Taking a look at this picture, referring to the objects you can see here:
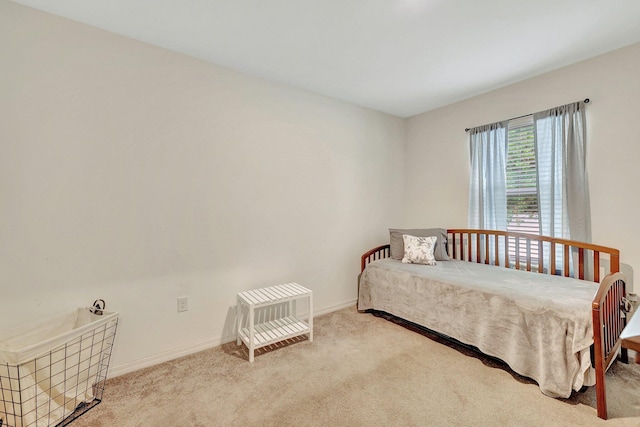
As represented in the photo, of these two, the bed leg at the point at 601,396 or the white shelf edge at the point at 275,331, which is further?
the white shelf edge at the point at 275,331

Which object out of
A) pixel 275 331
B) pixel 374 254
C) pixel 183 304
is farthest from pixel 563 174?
pixel 183 304

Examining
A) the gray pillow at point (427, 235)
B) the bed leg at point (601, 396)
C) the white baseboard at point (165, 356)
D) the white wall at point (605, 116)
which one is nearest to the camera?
the bed leg at point (601, 396)

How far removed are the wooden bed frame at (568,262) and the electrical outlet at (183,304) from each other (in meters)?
1.88

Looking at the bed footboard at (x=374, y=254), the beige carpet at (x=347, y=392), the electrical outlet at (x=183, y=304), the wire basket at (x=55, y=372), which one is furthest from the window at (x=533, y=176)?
the wire basket at (x=55, y=372)

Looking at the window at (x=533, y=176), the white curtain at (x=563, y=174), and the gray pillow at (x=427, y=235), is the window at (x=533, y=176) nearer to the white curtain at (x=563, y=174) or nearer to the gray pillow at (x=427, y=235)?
the white curtain at (x=563, y=174)

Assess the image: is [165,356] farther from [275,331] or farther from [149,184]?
[149,184]

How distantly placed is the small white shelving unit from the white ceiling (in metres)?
1.97

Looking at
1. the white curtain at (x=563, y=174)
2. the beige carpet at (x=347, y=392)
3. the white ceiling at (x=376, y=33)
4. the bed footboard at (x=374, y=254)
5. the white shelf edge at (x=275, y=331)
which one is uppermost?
the white ceiling at (x=376, y=33)

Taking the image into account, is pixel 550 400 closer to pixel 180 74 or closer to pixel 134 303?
pixel 134 303

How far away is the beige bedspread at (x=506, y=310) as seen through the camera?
165 cm

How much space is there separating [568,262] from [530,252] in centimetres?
30

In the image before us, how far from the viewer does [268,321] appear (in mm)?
2613

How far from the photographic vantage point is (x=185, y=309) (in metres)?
2.21

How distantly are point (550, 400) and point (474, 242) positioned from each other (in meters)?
1.71
